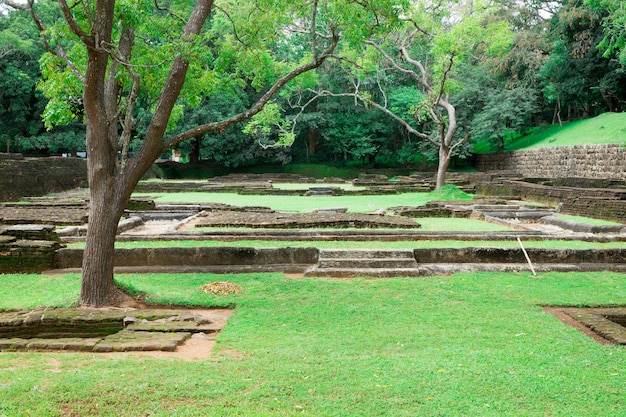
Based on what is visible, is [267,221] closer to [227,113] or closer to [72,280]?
[72,280]

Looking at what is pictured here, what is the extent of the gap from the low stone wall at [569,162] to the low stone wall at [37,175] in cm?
2044

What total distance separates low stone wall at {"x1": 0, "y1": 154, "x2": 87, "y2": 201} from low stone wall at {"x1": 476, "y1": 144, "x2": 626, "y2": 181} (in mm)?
20445

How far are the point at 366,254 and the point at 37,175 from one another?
15.7m

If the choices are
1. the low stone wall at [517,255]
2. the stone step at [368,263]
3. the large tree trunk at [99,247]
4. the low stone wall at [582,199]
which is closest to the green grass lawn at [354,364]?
the large tree trunk at [99,247]

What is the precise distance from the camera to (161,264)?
27.2ft

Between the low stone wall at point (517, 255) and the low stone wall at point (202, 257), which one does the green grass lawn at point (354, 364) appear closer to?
the low stone wall at point (202, 257)

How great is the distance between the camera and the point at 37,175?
19438mm

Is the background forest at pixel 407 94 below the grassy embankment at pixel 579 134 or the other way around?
the other way around

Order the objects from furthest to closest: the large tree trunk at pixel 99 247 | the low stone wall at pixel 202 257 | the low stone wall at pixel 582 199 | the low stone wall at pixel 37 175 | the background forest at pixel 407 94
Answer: the background forest at pixel 407 94 → the low stone wall at pixel 37 175 → the low stone wall at pixel 582 199 → the low stone wall at pixel 202 257 → the large tree trunk at pixel 99 247

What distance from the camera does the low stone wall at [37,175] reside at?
56.4ft

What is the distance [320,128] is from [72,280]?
30.0 m

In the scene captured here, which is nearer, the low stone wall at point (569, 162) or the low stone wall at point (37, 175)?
the low stone wall at point (37, 175)

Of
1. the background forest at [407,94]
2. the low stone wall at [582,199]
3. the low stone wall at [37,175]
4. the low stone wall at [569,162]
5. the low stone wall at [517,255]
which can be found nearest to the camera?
the low stone wall at [517,255]

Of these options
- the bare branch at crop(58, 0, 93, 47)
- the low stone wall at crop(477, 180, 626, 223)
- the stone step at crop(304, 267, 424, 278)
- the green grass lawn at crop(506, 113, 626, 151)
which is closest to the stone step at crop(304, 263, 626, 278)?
the stone step at crop(304, 267, 424, 278)
